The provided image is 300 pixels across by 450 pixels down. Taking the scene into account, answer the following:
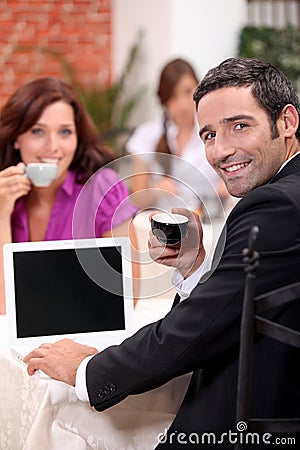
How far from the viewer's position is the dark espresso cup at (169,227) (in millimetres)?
1658

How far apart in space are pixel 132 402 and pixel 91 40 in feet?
16.1

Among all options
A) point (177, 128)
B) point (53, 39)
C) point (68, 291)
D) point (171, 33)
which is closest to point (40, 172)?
point (68, 291)

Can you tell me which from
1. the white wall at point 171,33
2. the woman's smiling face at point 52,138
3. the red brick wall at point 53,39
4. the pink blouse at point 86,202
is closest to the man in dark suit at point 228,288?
the pink blouse at point 86,202

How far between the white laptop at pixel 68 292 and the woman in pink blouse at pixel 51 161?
2.09 ft

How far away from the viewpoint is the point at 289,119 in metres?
1.65

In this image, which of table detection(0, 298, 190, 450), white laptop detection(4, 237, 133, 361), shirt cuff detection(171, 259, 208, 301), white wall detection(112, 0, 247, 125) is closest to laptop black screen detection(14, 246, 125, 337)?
white laptop detection(4, 237, 133, 361)

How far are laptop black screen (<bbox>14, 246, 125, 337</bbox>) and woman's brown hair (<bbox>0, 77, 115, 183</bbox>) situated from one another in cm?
92

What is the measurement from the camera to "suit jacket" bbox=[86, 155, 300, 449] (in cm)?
147

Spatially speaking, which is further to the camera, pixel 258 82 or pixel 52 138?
pixel 52 138

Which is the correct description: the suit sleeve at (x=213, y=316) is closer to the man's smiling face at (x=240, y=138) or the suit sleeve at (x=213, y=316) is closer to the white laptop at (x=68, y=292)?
the man's smiling face at (x=240, y=138)

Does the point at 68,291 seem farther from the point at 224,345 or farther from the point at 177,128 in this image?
the point at 177,128

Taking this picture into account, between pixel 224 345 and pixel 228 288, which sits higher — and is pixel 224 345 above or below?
below

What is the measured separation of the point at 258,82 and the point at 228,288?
1.29ft
